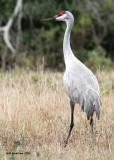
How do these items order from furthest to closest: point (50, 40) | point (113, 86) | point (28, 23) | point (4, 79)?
point (28, 23)
point (50, 40)
point (113, 86)
point (4, 79)

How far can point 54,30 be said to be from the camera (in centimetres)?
1667

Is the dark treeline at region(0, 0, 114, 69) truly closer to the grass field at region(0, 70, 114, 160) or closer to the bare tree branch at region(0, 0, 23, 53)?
the bare tree branch at region(0, 0, 23, 53)

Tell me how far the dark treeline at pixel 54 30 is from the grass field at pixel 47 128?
7.88m

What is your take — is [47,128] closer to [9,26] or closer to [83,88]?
[83,88]

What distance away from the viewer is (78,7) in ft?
50.9

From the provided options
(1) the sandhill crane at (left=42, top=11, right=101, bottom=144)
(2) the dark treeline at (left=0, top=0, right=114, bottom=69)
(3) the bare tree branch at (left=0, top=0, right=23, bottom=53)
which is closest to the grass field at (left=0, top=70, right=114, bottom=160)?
(1) the sandhill crane at (left=42, top=11, right=101, bottom=144)

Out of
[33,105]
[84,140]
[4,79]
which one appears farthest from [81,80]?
[4,79]

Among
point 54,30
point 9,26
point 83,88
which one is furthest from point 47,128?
point 54,30

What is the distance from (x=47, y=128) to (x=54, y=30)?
11822 mm

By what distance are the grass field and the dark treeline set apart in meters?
7.88

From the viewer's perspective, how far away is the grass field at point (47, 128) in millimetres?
4355

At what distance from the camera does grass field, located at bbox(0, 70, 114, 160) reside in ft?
14.3

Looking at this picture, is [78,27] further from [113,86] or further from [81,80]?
[81,80]

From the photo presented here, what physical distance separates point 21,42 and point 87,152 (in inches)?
489
